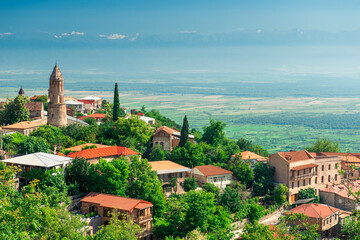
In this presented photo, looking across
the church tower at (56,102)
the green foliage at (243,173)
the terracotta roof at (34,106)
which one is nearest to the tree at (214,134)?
the green foliage at (243,173)

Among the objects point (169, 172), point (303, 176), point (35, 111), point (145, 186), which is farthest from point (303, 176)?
point (35, 111)

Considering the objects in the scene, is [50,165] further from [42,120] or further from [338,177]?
[338,177]

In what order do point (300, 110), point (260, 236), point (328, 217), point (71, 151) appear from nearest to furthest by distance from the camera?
point (260, 236) → point (328, 217) → point (71, 151) → point (300, 110)

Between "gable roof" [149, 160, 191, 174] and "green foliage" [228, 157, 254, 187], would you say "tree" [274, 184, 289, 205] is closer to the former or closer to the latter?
"green foliage" [228, 157, 254, 187]

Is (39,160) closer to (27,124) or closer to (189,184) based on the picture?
(189,184)

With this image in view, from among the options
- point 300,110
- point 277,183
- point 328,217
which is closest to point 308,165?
point 277,183

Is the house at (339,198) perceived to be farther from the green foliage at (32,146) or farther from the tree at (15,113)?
the tree at (15,113)
